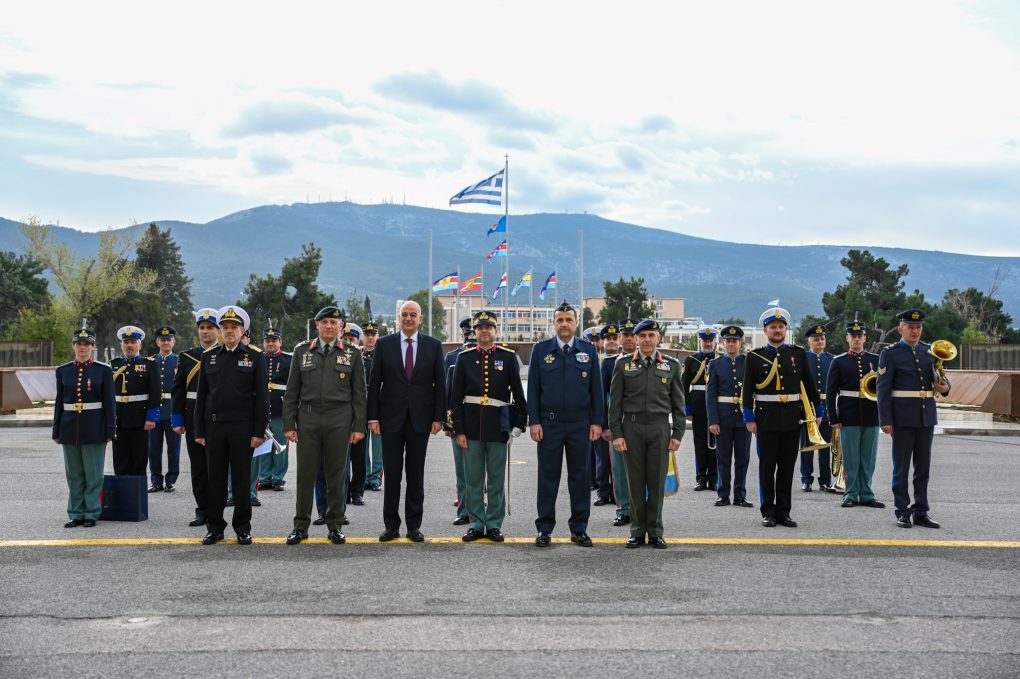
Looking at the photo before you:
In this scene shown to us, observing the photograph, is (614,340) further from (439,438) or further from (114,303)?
(114,303)

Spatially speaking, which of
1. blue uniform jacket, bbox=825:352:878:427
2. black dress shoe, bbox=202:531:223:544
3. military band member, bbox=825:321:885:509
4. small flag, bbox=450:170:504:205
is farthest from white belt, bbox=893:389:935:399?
small flag, bbox=450:170:504:205

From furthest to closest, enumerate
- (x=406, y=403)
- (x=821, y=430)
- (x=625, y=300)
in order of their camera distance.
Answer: (x=625, y=300)
(x=821, y=430)
(x=406, y=403)

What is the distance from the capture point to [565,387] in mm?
8805

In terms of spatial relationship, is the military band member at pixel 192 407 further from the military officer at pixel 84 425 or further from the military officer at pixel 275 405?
the military officer at pixel 275 405

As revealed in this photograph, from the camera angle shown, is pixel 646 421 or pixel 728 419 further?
pixel 728 419

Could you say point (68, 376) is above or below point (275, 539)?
above

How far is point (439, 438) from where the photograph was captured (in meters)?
20.2

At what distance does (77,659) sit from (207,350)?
13.4 ft

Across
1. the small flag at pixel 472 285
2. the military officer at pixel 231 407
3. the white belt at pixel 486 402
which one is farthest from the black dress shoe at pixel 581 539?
the small flag at pixel 472 285

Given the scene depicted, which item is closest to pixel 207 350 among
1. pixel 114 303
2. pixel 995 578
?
pixel 995 578

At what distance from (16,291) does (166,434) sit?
78.0 metres

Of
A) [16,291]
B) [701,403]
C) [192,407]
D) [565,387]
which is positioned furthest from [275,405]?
[16,291]

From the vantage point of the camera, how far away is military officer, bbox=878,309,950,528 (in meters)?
9.71

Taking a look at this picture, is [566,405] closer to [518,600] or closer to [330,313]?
[330,313]
